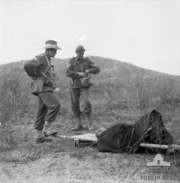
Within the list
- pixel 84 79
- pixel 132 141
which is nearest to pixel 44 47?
pixel 84 79

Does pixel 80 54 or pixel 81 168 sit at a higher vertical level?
pixel 80 54

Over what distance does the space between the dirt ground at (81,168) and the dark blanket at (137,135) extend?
0.16m

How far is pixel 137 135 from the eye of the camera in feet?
12.4

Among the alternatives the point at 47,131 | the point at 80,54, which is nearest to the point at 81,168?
the point at 47,131

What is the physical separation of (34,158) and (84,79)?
8.48ft

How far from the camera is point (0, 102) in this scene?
7188 millimetres

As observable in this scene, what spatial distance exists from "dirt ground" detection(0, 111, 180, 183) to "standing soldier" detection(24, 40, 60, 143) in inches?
28.6

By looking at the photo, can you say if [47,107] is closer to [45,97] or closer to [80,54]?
[45,97]

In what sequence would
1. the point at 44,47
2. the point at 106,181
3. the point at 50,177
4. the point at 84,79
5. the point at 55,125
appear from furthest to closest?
the point at 55,125
the point at 84,79
the point at 44,47
the point at 50,177
the point at 106,181

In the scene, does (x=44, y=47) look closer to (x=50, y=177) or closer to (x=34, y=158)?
(x=34, y=158)

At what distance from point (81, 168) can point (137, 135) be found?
1.02 meters

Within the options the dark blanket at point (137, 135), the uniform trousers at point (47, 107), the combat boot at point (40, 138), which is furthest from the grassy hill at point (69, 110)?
the dark blanket at point (137, 135)

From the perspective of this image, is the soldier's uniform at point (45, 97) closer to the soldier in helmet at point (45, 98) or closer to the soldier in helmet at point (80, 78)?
the soldier in helmet at point (45, 98)

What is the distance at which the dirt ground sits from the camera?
314 cm
